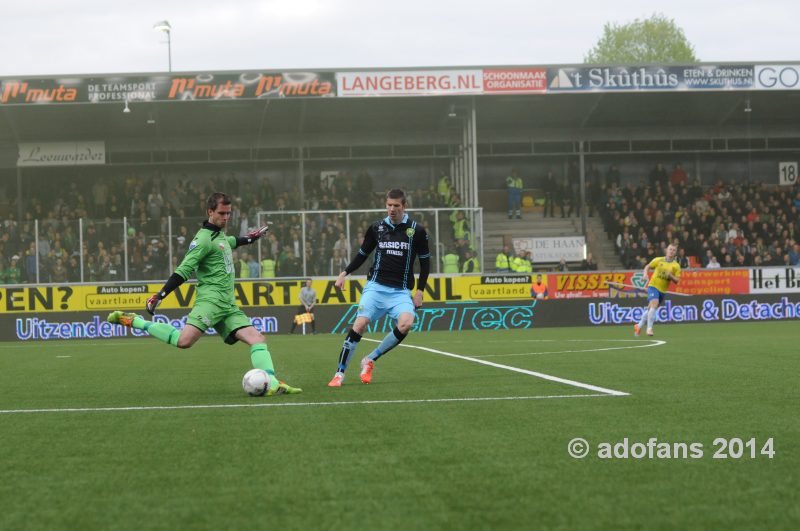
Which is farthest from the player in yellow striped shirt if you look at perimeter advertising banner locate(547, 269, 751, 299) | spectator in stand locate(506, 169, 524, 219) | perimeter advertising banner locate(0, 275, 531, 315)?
spectator in stand locate(506, 169, 524, 219)

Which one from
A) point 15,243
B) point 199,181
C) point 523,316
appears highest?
point 199,181

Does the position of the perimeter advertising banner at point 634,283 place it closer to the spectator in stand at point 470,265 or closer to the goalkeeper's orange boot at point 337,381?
the spectator in stand at point 470,265

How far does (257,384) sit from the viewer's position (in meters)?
9.51

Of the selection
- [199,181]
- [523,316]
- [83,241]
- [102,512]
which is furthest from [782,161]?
[102,512]

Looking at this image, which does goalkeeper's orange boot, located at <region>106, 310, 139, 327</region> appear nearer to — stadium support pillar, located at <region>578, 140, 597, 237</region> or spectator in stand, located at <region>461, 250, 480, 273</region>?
spectator in stand, located at <region>461, 250, 480, 273</region>

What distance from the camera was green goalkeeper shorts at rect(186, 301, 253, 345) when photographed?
32.9 ft

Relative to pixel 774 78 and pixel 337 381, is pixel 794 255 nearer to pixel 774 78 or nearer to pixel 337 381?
pixel 774 78

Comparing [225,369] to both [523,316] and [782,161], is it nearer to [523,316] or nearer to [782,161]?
[523,316]

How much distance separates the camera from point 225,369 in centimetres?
1405

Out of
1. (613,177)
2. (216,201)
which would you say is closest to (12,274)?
(613,177)

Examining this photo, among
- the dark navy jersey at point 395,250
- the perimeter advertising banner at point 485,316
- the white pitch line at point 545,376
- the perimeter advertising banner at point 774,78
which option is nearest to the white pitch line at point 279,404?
the white pitch line at point 545,376

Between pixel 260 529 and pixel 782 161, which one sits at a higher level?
pixel 782 161

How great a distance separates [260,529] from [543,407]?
13.7 ft

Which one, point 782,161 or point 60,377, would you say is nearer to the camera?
point 60,377
